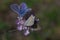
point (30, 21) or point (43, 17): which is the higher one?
point (43, 17)

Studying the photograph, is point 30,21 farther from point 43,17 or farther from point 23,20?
point 43,17

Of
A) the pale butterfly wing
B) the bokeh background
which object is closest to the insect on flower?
the pale butterfly wing

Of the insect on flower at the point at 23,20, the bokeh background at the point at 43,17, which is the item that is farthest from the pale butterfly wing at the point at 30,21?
the bokeh background at the point at 43,17

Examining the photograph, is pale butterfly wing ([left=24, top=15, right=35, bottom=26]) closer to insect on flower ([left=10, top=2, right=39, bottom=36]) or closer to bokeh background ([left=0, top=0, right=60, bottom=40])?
insect on flower ([left=10, top=2, right=39, bottom=36])

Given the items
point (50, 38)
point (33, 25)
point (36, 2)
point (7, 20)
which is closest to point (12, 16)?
point (7, 20)

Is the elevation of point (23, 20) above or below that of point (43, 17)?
below

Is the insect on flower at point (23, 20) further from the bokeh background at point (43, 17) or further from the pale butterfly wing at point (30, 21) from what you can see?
the bokeh background at point (43, 17)

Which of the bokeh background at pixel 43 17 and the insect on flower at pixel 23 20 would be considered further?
the bokeh background at pixel 43 17

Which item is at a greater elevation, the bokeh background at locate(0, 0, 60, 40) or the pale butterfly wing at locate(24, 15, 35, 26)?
the bokeh background at locate(0, 0, 60, 40)

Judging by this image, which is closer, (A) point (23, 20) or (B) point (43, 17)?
(A) point (23, 20)

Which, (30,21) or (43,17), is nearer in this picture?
(30,21)

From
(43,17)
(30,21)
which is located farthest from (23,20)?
(43,17)

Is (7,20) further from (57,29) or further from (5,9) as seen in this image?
(57,29)
